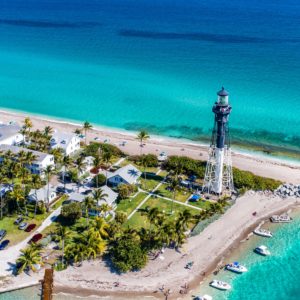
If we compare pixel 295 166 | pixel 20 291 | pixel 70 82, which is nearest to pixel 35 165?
pixel 20 291

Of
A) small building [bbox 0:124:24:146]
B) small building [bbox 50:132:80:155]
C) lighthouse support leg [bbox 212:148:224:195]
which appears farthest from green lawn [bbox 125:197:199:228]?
small building [bbox 0:124:24:146]

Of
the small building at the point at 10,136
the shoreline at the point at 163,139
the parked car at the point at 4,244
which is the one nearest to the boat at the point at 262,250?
the shoreline at the point at 163,139

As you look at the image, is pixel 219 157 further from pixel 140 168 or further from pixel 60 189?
pixel 60 189

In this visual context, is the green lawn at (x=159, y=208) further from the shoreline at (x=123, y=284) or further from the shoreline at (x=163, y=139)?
the shoreline at (x=163, y=139)

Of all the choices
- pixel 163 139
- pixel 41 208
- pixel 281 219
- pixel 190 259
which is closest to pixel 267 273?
pixel 190 259

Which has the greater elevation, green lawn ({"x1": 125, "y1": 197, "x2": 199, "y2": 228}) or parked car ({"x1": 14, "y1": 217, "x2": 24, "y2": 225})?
green lawn ({"x1": 125, "y1": 197, "x2": 199, "y2": 228})

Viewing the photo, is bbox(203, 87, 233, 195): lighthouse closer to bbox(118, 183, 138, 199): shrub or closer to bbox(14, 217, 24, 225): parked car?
bbox(118, 183, 138, 199): shrub
